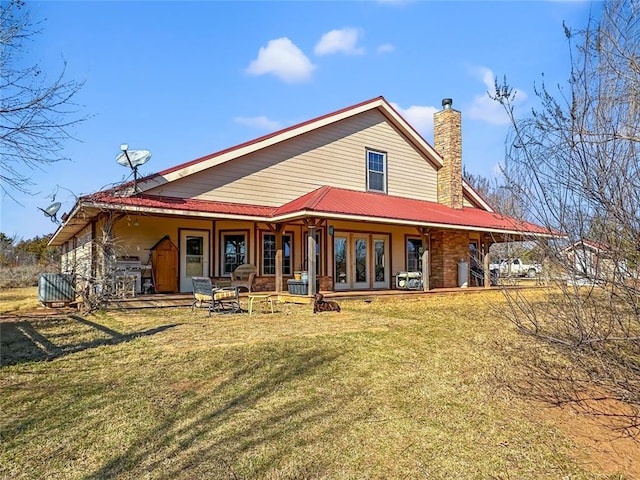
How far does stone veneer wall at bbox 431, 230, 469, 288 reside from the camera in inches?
699

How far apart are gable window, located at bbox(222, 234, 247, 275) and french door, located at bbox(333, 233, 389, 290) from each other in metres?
3.32

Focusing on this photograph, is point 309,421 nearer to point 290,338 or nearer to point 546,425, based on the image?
point 546,425

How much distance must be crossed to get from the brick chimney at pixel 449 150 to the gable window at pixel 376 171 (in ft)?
10.2

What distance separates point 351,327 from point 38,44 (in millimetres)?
8414

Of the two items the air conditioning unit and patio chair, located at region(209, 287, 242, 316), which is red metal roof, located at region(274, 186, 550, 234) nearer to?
the air conditioning unit

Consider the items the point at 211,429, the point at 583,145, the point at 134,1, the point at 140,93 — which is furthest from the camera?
the point at 140,93

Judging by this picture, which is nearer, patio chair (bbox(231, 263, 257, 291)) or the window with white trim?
patio chair (bbox(231, 263, 257, 291))

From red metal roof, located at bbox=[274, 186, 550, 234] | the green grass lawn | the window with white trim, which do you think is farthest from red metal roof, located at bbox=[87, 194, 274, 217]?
the window with white trim

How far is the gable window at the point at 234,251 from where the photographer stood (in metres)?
14.7

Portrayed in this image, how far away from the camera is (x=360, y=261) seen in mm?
16531

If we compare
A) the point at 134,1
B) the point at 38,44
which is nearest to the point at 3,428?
the point at 38,44

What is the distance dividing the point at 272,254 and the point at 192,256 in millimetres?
2690

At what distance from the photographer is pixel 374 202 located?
15.5m

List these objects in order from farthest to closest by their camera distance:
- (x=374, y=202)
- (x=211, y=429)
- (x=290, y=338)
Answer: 1. (x=374, y=202)
2. (x=290, y=338)
3. (x=211, y=429)
